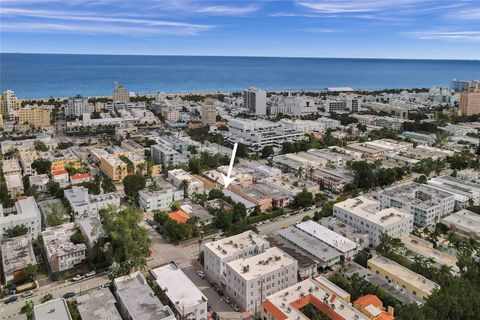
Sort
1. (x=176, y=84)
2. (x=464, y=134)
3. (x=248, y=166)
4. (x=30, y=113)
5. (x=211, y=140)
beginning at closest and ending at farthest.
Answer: (x=248, y=166), (x=211, y=140), (x=464, y=134), (x=30, y=113), (x=176, y=84)

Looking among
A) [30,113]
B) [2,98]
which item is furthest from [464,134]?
[2,98]

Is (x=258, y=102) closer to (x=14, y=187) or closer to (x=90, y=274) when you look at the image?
(x=14, y=187)

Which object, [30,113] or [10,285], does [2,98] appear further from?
[10,285]

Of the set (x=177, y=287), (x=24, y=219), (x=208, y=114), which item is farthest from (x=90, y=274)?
(x=208, y=114)

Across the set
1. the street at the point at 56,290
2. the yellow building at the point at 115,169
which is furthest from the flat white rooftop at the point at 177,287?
the yellow building at the point at 115,169

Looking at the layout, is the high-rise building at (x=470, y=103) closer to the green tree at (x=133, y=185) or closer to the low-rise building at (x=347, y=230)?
the low-rise building at (x=347, y=230)
